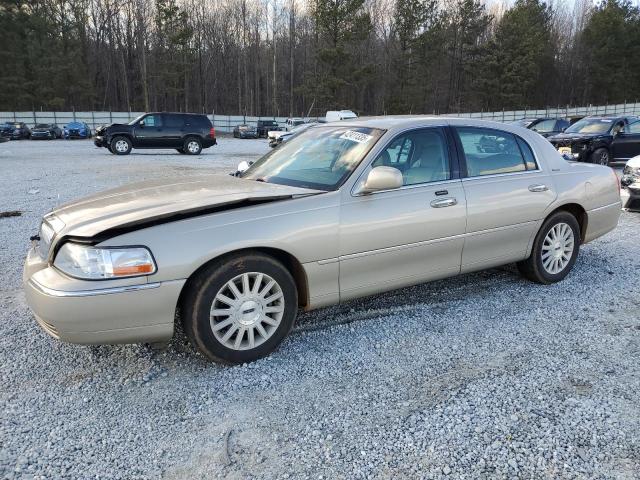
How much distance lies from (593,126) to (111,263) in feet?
50.2

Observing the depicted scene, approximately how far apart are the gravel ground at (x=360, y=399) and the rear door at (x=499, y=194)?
480 millimetres

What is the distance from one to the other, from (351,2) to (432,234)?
52176 mm

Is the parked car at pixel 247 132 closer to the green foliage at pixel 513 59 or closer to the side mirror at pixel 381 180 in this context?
the green foliage at pixel 513 59

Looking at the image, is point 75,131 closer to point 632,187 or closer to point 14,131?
point 14,131

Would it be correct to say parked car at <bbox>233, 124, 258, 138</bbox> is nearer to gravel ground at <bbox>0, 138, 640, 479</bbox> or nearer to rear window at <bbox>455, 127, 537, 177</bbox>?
gravel ground at <bbox>0, 138, 640, 479</bbox>

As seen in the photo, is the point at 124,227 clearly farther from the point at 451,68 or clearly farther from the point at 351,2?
the point at 451,68

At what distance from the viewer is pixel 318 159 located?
3.99 m

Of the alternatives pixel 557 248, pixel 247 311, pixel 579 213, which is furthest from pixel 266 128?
pixel 247 311

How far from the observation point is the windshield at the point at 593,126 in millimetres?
14180

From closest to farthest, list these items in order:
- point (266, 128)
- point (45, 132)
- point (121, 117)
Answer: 1. point (45, 132)
2. point (266, 128)
3. point (121, 117)

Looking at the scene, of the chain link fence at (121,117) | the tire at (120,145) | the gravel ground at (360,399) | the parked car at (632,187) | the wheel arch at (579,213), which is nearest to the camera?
the gravel ground at (360,399)

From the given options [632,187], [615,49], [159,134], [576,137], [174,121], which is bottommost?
[632,187]

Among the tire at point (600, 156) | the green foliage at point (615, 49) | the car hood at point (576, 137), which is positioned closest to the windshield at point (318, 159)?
the car hood at point (576, 137)

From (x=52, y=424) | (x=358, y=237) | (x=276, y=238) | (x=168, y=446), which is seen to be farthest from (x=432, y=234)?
(x=52, y=424)
